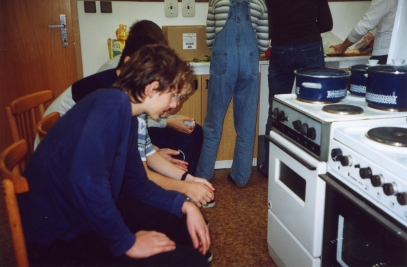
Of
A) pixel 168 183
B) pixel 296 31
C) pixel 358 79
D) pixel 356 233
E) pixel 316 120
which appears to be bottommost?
pixel 356 233

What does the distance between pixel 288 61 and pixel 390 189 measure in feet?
5.04

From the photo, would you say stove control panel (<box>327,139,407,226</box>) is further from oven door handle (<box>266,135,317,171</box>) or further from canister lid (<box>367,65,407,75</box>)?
canister lid (<box>367,65,407,75</box>)

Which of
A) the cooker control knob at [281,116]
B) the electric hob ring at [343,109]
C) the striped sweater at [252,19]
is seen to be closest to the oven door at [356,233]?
the electric hob ring at [343,109]

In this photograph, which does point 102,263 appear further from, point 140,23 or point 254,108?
point 254,108

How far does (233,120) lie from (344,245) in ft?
4.98

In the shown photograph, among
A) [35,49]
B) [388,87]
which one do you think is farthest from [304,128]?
[35,49]

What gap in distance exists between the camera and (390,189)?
967mm

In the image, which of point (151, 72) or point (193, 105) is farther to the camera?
point (193, 105)

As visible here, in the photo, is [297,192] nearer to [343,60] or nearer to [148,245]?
[148,245]

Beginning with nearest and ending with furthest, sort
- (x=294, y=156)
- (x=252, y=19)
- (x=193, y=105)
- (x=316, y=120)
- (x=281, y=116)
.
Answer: (x=316, y=120) < (x=294, y=156) < (x=281, y=116) < (x=252, y=19) < (x=193, y=105)

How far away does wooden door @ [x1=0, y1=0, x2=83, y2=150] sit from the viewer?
275cm

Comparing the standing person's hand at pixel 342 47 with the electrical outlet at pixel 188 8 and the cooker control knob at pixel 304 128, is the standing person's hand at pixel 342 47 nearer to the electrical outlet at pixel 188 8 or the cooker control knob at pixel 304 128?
the electrical outlet at pixel 188 8

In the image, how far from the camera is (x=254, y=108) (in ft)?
8.11

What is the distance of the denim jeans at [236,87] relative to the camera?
231cm
